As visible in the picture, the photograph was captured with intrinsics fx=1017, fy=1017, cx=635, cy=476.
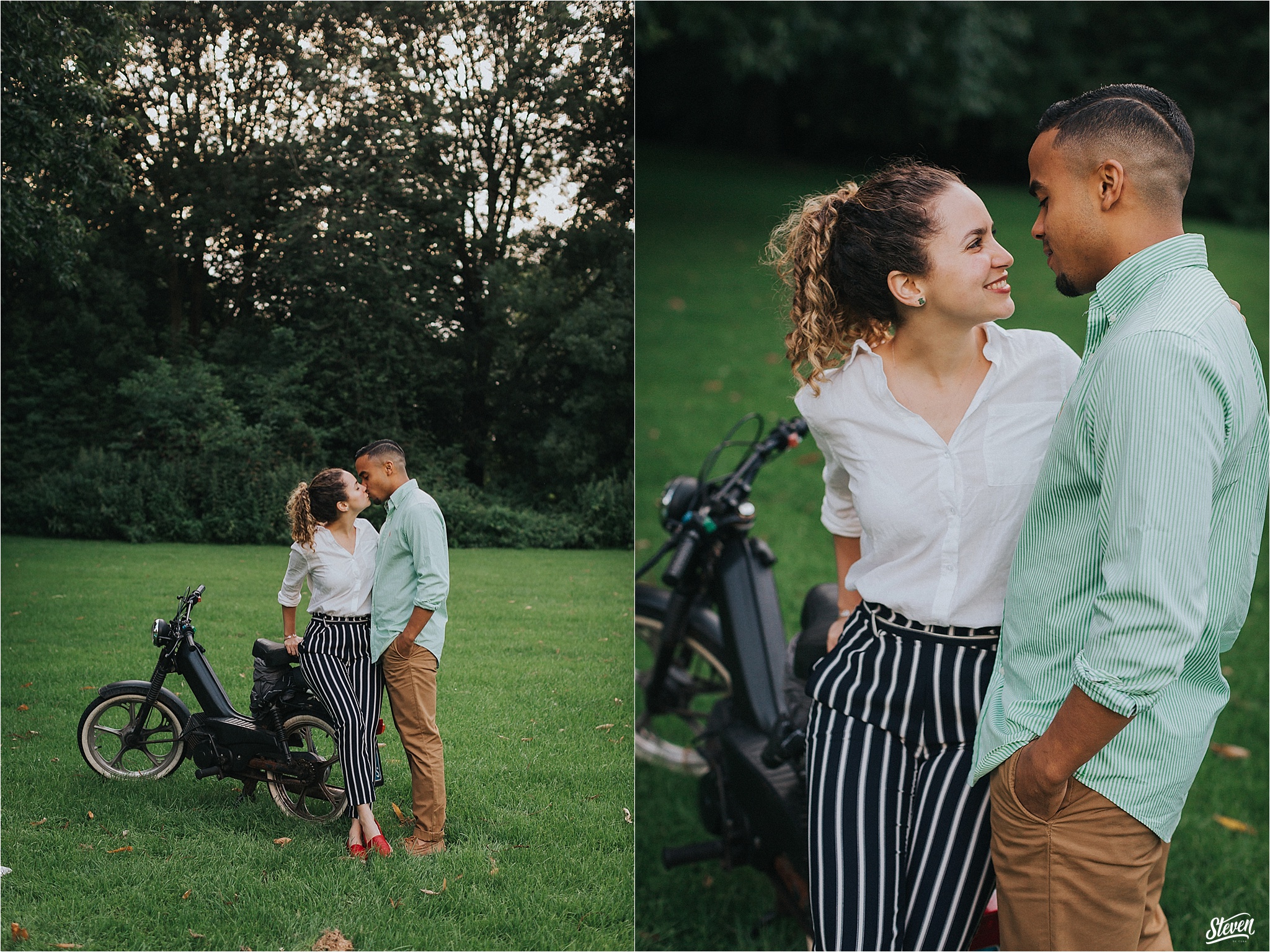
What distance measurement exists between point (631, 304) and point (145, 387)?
3.72 ft

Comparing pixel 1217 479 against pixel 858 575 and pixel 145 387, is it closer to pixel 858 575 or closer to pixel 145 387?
pixel 858 575

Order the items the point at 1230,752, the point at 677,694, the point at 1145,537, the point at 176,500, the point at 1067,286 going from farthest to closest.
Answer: the point at 1230,752 < the point at 677,694 < the point at 176,500 < the point at 1067,286 < the point at 1145,537

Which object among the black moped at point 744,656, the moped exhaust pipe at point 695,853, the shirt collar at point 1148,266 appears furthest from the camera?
the moped exhaust pipe at point 695,853

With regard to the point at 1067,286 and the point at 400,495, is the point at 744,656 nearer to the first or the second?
the point at 400,495

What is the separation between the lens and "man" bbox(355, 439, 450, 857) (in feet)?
7.35

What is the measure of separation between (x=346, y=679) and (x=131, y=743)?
1.65 feet

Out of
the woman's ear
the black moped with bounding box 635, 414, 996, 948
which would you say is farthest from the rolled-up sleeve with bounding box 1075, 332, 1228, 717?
the black moped with bounding box 635, 414, 996, 948

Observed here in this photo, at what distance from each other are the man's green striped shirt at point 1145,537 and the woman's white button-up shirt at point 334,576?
1314 mm

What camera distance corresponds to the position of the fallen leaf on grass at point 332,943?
2.22 metres

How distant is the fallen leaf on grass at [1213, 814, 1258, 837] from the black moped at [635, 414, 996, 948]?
1441 mm

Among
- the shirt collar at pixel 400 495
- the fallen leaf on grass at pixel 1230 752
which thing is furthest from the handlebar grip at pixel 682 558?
the fallen leaf on grass at pixel 1230 752

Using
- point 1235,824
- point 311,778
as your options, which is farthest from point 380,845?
point 1235,824

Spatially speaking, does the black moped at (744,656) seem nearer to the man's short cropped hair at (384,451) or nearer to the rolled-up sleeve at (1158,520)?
the man's short cropped hair at (384,451)

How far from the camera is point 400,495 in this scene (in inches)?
89.4
